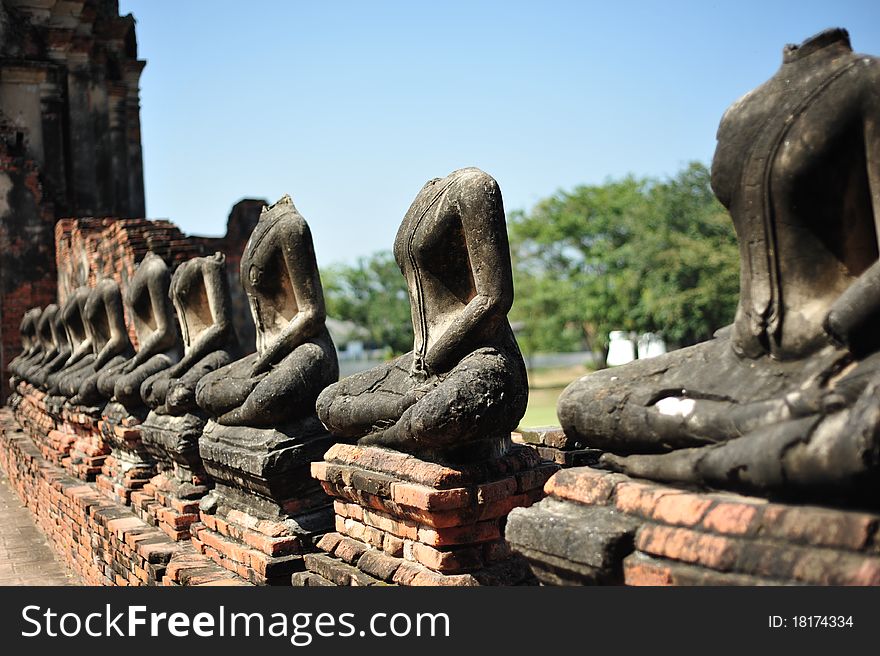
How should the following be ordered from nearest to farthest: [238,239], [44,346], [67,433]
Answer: [67,433], [238,239], [44,346]

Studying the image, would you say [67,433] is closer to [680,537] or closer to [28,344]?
[28,344]

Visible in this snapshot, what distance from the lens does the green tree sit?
140 feet

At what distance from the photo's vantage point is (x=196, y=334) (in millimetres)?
6516

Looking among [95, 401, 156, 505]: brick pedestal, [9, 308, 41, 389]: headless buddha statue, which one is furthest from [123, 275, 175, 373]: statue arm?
[9, 308, 41, 389]: headless buddha statue

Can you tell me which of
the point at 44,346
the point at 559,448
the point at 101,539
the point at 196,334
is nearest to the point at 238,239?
the point at 44,346

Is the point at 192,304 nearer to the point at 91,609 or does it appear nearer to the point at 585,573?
the point at 91,609

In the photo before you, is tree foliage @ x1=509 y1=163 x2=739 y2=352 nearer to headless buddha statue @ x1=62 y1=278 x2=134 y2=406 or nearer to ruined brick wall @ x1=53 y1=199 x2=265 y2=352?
ruined brick wall @ x1=53 y1=199 x2=265 y2=352

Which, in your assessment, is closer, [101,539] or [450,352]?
[450,352]

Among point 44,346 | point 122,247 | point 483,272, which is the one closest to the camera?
point 483,272

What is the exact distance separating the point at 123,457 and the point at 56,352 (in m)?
5.92

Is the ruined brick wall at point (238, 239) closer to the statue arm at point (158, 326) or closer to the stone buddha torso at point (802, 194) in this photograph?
the statue arm at point (158, 326)

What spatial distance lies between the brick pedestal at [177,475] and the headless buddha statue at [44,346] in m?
6.78

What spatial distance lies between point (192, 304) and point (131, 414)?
129cm

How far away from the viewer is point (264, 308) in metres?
5.18
